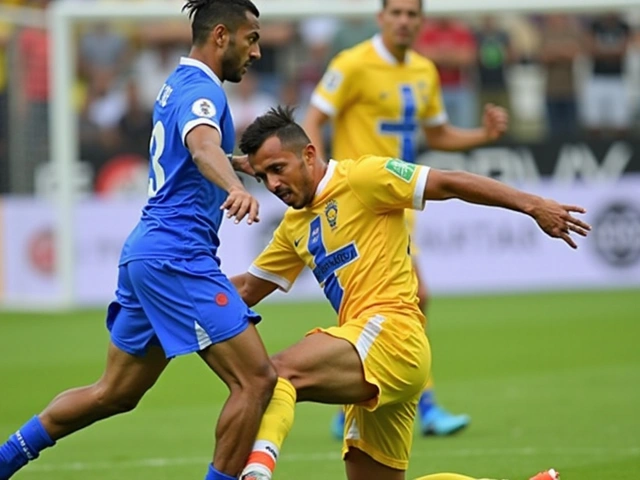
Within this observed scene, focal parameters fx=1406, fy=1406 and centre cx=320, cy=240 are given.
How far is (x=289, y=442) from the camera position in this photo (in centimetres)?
916

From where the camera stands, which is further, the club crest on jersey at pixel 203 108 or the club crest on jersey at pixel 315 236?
the club crest on jersey at pixel 315 236

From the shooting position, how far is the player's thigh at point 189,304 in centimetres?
605

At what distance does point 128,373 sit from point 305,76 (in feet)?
46.5

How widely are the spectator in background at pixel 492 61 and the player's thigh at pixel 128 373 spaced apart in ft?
46.4

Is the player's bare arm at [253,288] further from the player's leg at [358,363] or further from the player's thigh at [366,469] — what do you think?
the player's thigh at [366,469]

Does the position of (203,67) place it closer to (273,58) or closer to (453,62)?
(453,62)

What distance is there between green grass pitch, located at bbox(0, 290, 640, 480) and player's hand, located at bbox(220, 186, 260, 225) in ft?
8.29

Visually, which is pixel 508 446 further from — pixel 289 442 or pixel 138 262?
pixel 138 262

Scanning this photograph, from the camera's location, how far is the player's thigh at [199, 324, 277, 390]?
5.92 metres

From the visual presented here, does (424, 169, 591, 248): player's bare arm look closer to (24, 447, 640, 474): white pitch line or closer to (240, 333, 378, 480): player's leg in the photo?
(240, 333, 378, 480): player's leg

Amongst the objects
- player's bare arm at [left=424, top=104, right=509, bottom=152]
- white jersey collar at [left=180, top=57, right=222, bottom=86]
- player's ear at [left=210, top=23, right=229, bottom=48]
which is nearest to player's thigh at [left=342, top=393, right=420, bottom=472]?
white jersey collar at [left=180, top=57, right=222, bottom=86]

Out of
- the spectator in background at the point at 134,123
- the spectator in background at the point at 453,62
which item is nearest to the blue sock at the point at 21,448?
the spectator in background at the point at 134,123

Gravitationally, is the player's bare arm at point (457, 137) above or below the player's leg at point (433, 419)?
above

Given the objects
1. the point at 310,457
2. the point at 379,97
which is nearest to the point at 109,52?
the point at 379,97
